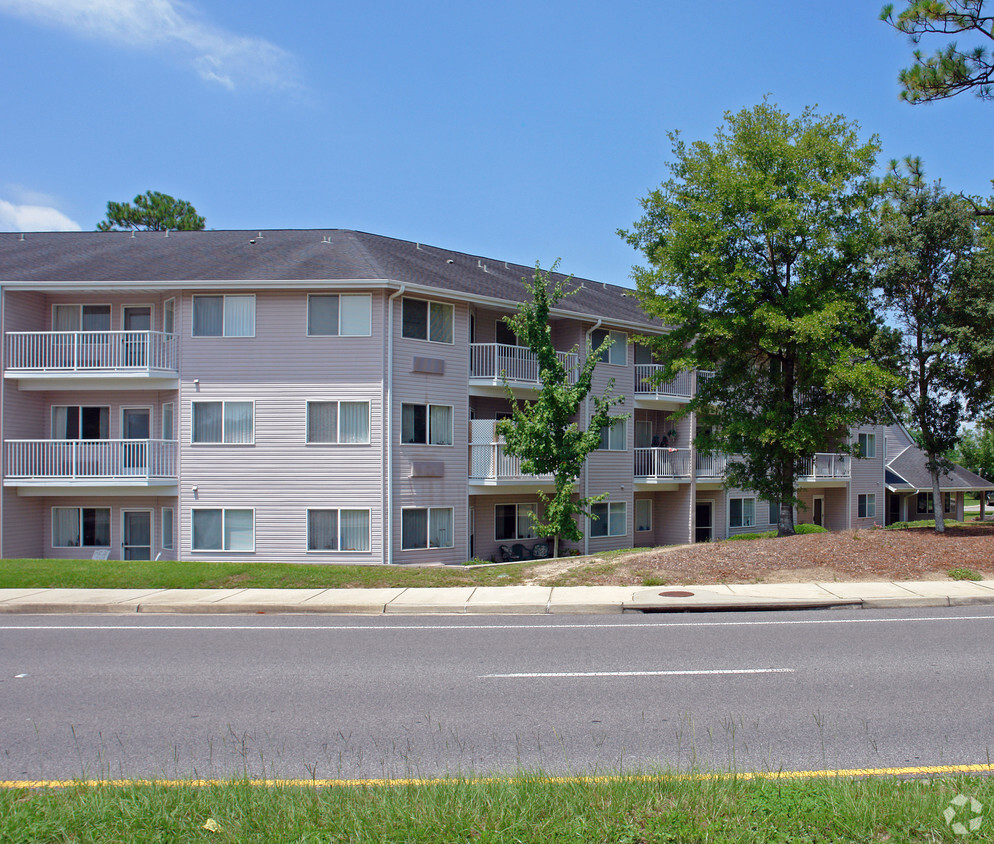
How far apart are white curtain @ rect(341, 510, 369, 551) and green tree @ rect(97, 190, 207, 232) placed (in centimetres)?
3726

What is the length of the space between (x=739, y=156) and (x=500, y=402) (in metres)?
11.0

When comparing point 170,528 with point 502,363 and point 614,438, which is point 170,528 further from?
point 614,438

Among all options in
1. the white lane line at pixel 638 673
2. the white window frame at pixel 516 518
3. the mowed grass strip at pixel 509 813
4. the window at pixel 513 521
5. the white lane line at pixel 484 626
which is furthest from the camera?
the window at pixel 513 521

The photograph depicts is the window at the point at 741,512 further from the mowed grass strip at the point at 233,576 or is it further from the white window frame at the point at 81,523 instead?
the white window frame at the point at 81,523

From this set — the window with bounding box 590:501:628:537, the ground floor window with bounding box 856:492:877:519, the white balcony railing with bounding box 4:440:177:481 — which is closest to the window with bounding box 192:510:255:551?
the white balcony railing with bounding box 4:440:177:481

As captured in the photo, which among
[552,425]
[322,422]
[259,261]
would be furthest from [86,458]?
[552,425]

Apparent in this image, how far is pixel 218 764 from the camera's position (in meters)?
5.71

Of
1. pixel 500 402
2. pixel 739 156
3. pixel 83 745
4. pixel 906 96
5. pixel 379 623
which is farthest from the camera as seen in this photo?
pixel 500 402

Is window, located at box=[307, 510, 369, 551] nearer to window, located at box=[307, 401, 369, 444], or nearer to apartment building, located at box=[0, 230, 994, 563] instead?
apartment building, located at box=[0, 230, 994, 563]

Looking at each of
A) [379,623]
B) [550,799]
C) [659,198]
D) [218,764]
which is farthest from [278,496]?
[550,799]

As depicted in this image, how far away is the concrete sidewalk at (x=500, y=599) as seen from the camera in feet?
43.3

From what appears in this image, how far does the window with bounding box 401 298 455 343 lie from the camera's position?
2428 centimetres

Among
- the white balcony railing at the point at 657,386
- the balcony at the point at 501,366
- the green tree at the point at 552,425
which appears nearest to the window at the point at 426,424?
the balcony at the point at 501,366

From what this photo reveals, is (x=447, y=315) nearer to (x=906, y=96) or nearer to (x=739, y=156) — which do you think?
(x=739, y=156)
